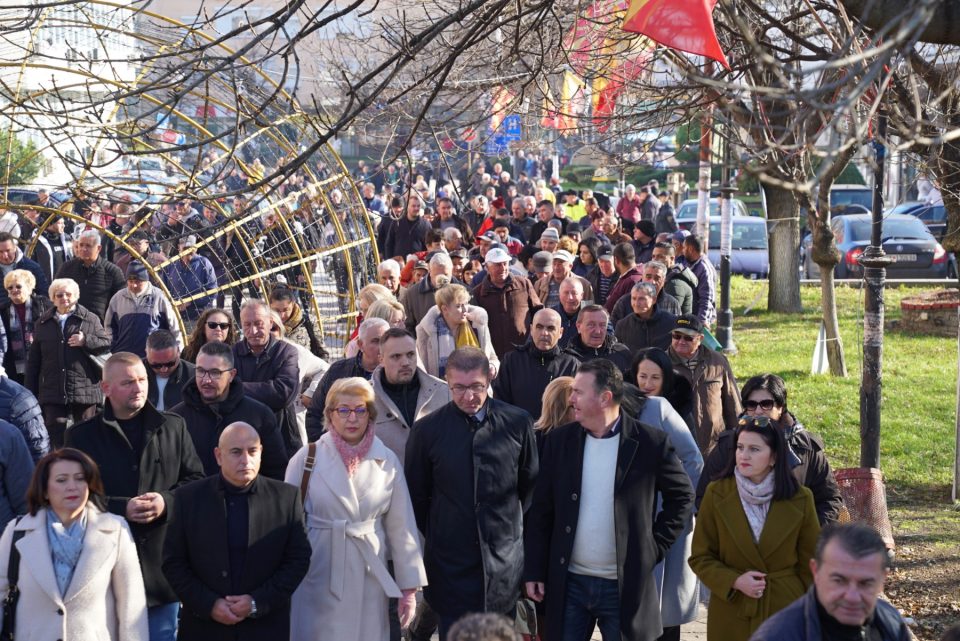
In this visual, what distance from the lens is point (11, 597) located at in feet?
18.3

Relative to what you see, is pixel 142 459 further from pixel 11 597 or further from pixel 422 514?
pixel 422 514

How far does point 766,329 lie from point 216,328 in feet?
38.6

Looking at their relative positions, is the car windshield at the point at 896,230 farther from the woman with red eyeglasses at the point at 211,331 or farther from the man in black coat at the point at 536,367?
the woman with red eyeglasses at the point at 211,331

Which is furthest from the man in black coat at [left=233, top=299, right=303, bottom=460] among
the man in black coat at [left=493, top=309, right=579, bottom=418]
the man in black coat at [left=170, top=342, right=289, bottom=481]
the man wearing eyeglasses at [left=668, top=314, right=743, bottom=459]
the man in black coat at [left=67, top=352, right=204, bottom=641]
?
the man wearing eyeglasses at [left=668, top=314, right=743, bottom=459]

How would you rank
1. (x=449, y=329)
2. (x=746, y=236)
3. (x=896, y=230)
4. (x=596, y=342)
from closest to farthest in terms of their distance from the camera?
(x=596, y=342), (x=449, y=329), (x=896, y=230), (x=746, y=236)

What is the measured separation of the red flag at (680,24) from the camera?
7496 millimetres

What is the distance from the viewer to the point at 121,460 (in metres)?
6.46

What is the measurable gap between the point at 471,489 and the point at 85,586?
1.94 meters

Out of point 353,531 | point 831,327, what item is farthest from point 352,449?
point 831,327

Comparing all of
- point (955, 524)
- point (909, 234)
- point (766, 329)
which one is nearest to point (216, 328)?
point (955, 524)

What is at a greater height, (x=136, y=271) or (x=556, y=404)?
(x=136, y=271)

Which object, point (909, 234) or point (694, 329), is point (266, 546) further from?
point (909, 234)

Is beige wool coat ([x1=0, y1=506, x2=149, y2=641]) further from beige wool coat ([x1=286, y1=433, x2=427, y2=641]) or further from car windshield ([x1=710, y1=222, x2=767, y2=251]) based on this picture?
car windshield ([x1=710, y1=222, x2=767, y2=251])

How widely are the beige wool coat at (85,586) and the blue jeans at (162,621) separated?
0.51 meters
